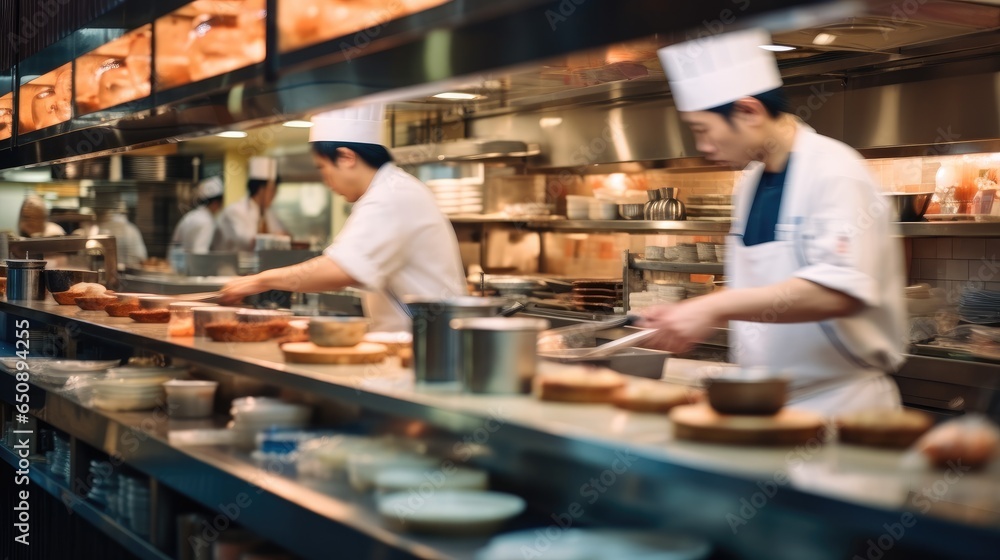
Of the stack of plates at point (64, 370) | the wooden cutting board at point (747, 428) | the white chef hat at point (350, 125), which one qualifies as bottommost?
the stack of plates at point (64, 370)

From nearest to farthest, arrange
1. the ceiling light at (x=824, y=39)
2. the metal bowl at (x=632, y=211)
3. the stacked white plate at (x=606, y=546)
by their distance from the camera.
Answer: the stacked white plate at (x=606, y=546), the ceiling light at (x=824, y=39), the metal bowl at (x=632, y=211)

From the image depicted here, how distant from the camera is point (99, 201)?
44.1 feet

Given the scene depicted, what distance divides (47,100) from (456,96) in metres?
2.56

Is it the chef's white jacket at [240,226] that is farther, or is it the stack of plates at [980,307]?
the chef's white jacket at [240,226]

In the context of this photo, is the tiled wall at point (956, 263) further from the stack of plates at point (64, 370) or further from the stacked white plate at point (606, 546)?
the stack of plates at point (64, 370)

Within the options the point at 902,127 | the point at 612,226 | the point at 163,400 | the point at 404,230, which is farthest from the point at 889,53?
the point at 163,400

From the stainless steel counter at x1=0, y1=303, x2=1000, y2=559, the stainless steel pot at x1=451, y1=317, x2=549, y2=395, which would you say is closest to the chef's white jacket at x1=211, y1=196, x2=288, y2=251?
the stainless steel counter at x1=0, y1=303, x2=1000, y2=559

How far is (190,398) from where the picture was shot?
3.14 m

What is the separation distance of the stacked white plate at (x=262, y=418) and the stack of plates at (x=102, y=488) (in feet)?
2.42

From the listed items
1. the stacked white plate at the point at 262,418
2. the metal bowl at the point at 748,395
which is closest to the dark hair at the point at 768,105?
the metal bowl at the point at 748,395

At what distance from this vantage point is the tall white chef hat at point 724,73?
2.64 meters

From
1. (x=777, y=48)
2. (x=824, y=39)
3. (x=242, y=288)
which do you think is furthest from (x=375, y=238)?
(x=777, y=48)

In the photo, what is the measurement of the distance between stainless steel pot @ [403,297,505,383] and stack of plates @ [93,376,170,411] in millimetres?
1397

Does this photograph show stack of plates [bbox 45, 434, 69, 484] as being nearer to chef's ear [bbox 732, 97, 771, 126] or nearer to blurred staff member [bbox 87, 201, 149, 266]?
chef's ear [bbox 732, 97, 771, 126]
